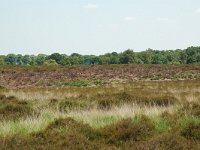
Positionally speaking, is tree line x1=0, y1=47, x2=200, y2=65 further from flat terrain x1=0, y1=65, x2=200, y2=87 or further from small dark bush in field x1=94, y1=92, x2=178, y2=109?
small dark bush in field x1=94, y1=92, x2=178, y2=109

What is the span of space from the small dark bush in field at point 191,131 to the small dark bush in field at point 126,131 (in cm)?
72

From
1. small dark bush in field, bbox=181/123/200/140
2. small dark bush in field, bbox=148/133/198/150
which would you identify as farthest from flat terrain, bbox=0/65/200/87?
small dark bush in field, bbox=148/133/198/150

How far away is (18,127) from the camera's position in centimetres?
1021

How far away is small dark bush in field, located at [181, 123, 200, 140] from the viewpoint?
9018mm

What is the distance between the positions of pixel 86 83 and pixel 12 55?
6289 inches

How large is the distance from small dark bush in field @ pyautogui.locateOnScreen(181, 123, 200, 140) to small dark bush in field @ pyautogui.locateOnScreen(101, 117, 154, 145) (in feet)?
2.36

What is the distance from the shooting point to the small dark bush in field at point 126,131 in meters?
9.02

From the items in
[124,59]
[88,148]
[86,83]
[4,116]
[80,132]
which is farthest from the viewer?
[124,59]

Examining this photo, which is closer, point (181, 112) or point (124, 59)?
point (181, 112)

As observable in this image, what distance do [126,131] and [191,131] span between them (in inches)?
53.7

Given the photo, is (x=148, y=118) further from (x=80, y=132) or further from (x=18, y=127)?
(x=18, y=127)

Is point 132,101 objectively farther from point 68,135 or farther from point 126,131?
point 68,135

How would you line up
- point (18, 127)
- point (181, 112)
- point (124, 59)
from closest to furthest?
point (18, 127) → point (181, 112) → point (124, 59)

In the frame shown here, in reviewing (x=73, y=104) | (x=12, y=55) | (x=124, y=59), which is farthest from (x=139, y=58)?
(x=73, y=104)
